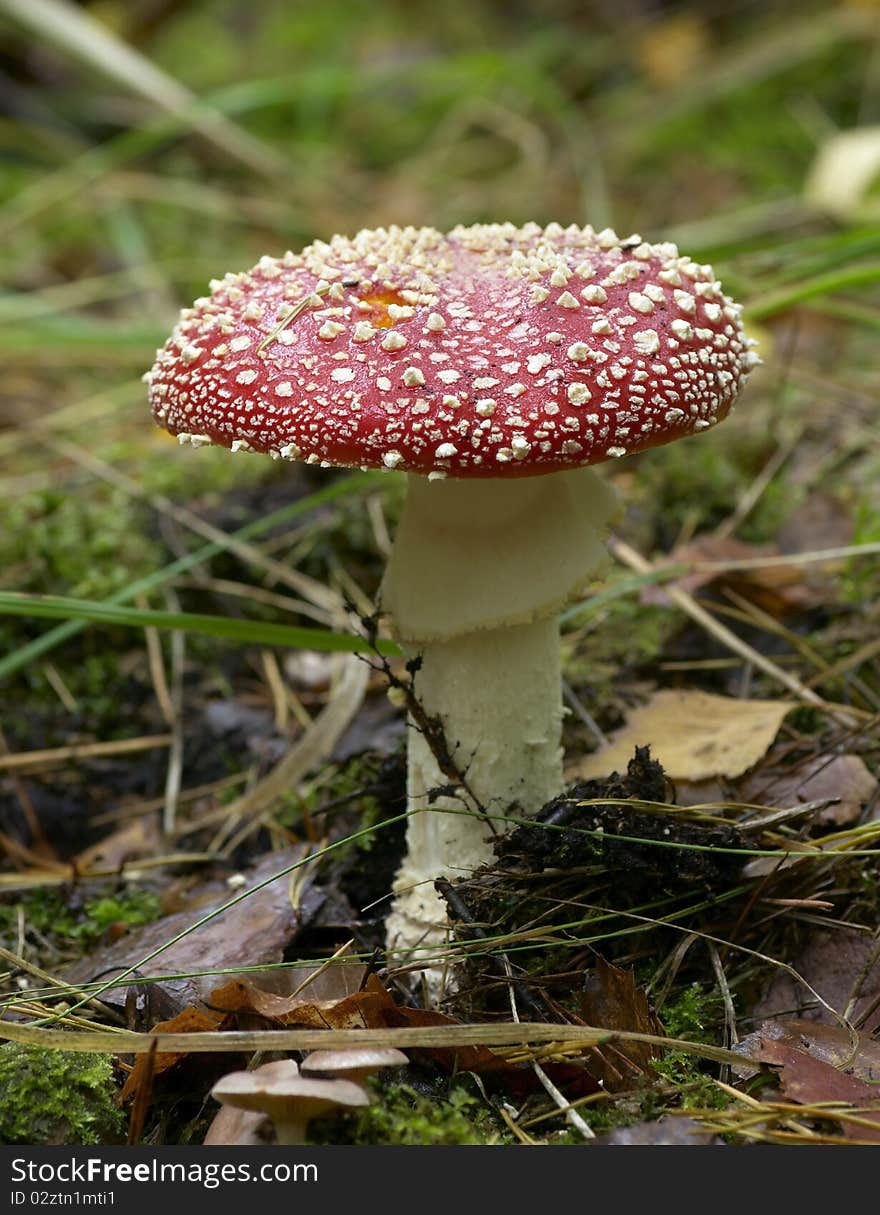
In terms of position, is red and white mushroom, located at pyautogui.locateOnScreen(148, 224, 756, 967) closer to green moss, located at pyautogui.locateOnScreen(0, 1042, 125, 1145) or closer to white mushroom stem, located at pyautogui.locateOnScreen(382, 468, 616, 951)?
white mushroom stem, located at pyautogui.locateOnScreen(382, 468, 616, 951)

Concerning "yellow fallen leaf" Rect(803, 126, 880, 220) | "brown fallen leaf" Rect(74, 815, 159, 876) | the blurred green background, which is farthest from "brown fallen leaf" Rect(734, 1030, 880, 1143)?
"yellow fallen leaf" Rect(803, 126, 880, 220)

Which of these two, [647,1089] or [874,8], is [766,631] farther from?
[874,8]

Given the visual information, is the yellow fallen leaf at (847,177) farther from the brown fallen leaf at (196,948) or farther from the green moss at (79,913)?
the green moss at (79,913)

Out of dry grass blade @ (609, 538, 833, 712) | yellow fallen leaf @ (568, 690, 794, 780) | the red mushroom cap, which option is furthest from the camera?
dry grass blade @ (609, 538, 833, 712)

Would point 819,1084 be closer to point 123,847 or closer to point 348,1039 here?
point 348,1039

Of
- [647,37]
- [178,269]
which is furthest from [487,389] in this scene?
[647,37]

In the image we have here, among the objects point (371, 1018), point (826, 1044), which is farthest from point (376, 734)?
point (826, 1044)

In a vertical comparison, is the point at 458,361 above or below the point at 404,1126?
above
